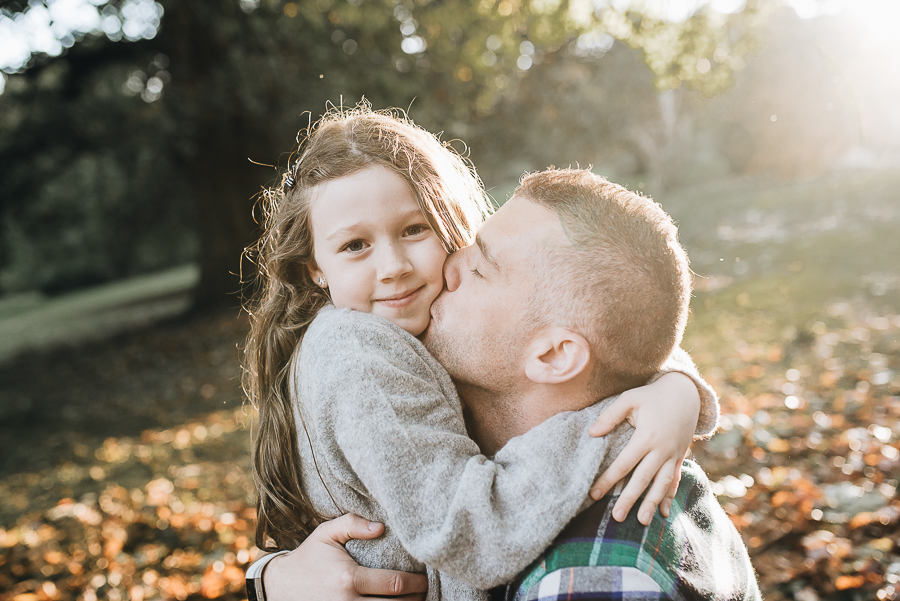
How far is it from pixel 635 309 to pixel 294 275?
4.26ft

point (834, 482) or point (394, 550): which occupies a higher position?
point (394, 550)

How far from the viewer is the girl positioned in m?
1.45

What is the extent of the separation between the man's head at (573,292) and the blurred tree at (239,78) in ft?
17.3

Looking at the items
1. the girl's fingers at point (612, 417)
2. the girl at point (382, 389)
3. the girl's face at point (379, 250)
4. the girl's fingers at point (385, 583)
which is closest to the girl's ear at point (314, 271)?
the girl at point (382, 389)

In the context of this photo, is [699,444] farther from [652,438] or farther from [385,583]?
[385,583]

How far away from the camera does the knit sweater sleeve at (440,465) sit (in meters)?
1.42

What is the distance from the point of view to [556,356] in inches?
66.9

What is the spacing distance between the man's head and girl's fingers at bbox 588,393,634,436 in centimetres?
10

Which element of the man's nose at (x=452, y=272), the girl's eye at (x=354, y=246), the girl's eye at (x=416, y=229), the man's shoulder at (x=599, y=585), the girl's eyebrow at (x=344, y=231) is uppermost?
the girl's eyebrow at (x=344, y=231)

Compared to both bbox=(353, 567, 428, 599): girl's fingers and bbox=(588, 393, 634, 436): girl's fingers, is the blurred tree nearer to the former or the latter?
bbox=(588, 393, 634, 436): girl's fingers

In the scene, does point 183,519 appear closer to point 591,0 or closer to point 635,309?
point 635,309

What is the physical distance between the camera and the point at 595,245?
65.2 inches

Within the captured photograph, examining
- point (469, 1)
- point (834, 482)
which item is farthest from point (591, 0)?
point (834, 482)

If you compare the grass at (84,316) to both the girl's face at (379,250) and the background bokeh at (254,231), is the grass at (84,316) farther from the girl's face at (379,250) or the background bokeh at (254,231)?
the girl's face at (379,250)
